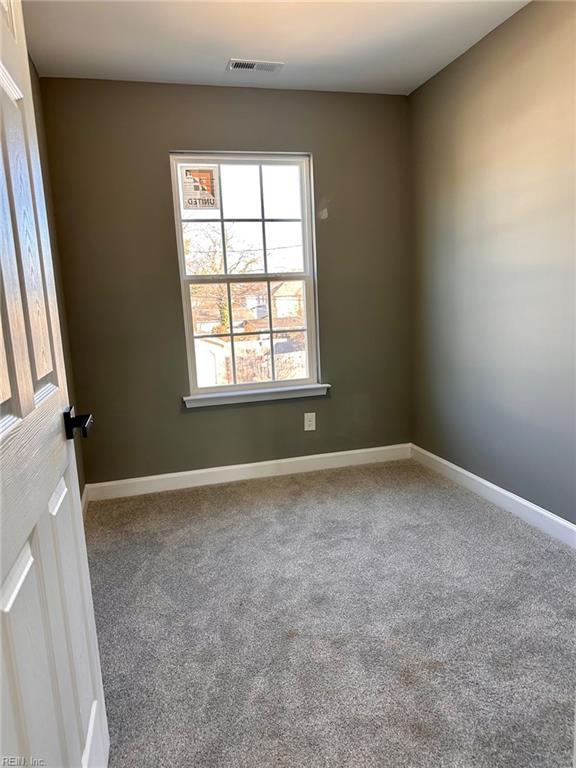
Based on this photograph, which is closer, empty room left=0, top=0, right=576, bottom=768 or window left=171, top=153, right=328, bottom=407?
empty room left=0, top=0, right=576, bottom=768

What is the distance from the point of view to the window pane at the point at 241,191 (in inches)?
119

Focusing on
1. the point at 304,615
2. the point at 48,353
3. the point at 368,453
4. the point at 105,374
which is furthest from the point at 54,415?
the point at 368,453

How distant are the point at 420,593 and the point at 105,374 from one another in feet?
7.15

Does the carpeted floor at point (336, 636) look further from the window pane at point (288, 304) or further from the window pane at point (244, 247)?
the window pane at point (244, 247)

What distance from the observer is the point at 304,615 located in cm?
181

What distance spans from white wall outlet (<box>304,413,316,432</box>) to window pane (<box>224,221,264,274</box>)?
41.5 inches

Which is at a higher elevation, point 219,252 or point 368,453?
point 219,252

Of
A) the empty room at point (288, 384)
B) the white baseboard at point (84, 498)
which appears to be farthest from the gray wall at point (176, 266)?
the white baseboard at point (84, 498)

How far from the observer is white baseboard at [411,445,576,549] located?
7.41 ft

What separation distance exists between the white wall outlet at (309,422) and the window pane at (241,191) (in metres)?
1.39

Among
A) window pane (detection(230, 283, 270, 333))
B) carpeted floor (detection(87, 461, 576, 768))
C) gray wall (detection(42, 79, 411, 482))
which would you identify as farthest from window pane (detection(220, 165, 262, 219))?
carpeted floor (detection(87, 461, 576, 768))

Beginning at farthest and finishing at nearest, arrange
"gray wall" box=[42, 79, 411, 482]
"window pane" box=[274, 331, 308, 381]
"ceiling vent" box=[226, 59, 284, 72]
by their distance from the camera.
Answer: "window pane" box=[274, 331, 308, 381] → "gray wall" box=[42, 79, 411, 482] → "ceiling vent" box=[226, 59, 284, 72]

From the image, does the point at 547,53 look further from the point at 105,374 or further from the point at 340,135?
the point at 105,374

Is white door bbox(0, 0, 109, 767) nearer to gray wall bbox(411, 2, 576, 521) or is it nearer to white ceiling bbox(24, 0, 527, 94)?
white ceiling bbox(24, 0, 527, 94)
